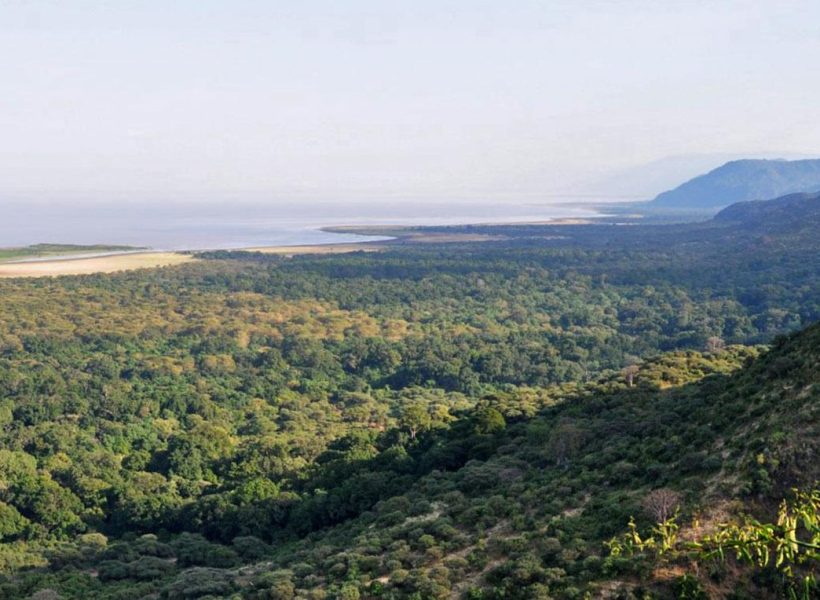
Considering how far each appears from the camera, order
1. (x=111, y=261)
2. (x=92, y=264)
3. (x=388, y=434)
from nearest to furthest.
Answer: (x=388, y=434) < (x=92, y=264) < (x=111, y=261)

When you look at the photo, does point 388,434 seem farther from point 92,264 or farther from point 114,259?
point 114,259

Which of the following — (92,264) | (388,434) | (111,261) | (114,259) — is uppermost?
(114,259)

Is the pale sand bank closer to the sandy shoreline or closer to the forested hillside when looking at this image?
the sandy shoreline

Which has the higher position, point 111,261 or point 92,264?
point 111,261

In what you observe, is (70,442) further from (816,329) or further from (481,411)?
(816,329)

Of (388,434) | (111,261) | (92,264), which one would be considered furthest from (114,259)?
(388,434)
